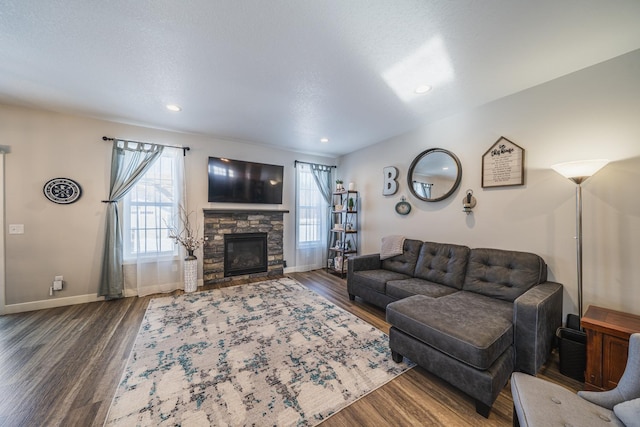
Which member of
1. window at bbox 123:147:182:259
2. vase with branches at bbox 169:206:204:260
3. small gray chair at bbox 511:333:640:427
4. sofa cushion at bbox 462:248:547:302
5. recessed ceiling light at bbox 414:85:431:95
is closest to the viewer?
small gray chair at bbox 511:333:640:427

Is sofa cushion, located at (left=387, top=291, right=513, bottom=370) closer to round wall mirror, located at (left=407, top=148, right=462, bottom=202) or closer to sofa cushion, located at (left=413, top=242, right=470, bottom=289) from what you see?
sofa cushion, located at (left=413, top=242, right=470, bottom=289)

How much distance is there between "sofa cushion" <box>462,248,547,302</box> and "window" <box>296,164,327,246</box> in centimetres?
304

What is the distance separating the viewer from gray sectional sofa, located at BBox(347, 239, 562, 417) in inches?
58.2

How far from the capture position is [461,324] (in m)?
1.65

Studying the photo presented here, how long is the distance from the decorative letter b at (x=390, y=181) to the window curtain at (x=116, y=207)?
12.8ft

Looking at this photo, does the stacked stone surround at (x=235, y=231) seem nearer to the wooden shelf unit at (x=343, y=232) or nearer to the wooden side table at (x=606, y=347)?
the wooden shelf unit at (x=343, y=232)

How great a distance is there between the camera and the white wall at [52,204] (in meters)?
2.80

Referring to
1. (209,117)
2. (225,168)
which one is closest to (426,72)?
(209,117)

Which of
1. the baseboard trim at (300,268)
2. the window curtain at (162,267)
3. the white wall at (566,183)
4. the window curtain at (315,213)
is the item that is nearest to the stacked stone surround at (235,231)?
the baseboard trim at (300,268)

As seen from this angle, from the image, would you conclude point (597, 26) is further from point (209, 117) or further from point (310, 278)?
point (310, 278)

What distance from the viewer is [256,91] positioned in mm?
2439

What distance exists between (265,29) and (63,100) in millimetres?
2873

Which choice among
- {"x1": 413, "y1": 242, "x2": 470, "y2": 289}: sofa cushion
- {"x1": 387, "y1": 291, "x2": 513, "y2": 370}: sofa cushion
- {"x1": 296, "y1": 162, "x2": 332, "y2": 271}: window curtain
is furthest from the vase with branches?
{"x1": 413, "y1": 242, "x2": 470, "y2": 289}: sofa cushion

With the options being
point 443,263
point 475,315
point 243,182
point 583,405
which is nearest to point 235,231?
point 243,182
